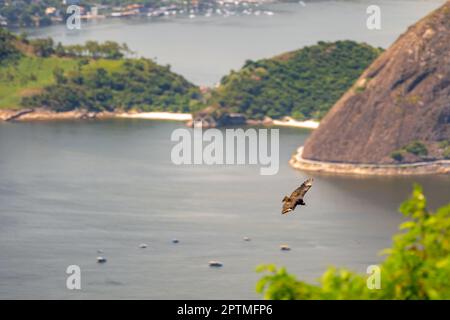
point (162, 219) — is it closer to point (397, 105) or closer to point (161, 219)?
point (161, 219)

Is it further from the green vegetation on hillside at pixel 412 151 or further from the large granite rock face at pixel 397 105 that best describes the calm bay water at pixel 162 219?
the large granite rock face at pixel 397 105

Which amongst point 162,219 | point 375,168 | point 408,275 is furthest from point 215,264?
point 408,275

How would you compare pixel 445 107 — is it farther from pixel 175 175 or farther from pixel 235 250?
pixel 235 250

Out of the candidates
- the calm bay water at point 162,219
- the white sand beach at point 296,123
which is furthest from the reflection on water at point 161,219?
the white sand beach at point 296,123

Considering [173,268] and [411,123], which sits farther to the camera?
[411,123]

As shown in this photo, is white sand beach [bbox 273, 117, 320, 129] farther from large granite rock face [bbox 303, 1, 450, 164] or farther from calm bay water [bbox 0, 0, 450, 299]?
large granite rock face [bbox 303, 1, 450, 164]
